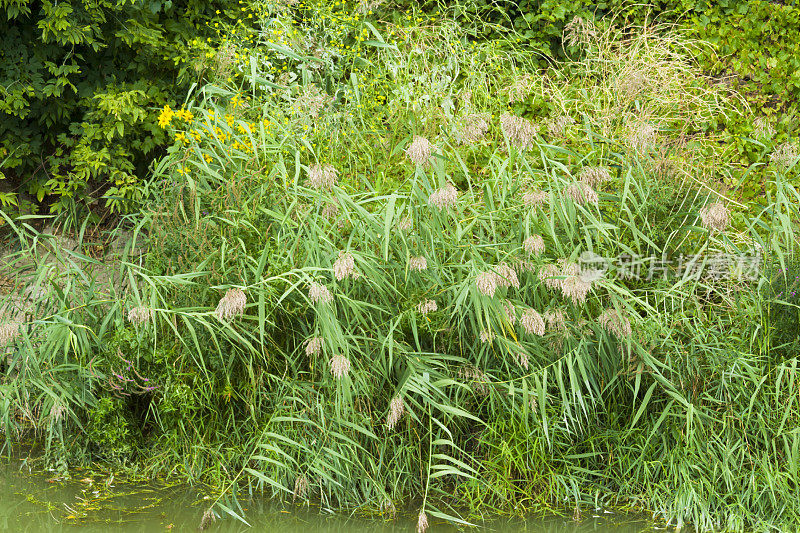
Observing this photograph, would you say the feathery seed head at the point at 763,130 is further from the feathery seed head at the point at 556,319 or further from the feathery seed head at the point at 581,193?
the feathery seed head at the point at 556,319

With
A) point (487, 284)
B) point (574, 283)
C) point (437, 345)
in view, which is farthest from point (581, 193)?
point (437, 345)

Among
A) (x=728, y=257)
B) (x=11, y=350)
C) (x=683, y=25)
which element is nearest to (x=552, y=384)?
(x=728, y=257)

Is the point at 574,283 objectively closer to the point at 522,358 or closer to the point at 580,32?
the point at 522,358

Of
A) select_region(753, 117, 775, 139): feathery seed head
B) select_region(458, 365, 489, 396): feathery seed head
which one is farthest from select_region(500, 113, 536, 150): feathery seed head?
select_region(753, 117, 775, 139): feathery seed head

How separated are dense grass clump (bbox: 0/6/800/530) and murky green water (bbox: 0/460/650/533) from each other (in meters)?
0.10

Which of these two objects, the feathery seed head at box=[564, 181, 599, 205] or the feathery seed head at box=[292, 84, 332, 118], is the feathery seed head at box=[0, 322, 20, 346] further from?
the feathery seed head at box=[564, 181, 599, 205]

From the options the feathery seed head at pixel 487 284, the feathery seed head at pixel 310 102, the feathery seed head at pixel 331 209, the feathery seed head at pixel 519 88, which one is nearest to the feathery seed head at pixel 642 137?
the feathery seed head at pixel 519 88

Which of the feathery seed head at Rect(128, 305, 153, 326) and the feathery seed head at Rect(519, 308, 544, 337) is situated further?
the feathery seed head at Rect(128, 305, 153, 326)

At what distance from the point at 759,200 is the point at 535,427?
2.75 metres

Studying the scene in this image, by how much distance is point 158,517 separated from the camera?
3.77 meters

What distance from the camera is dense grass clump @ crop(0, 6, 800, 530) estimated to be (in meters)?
3.78

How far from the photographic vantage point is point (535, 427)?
3957mm

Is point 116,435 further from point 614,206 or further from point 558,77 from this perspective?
point 558,77

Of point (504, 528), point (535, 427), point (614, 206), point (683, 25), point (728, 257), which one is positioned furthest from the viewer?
point (683, 25)
